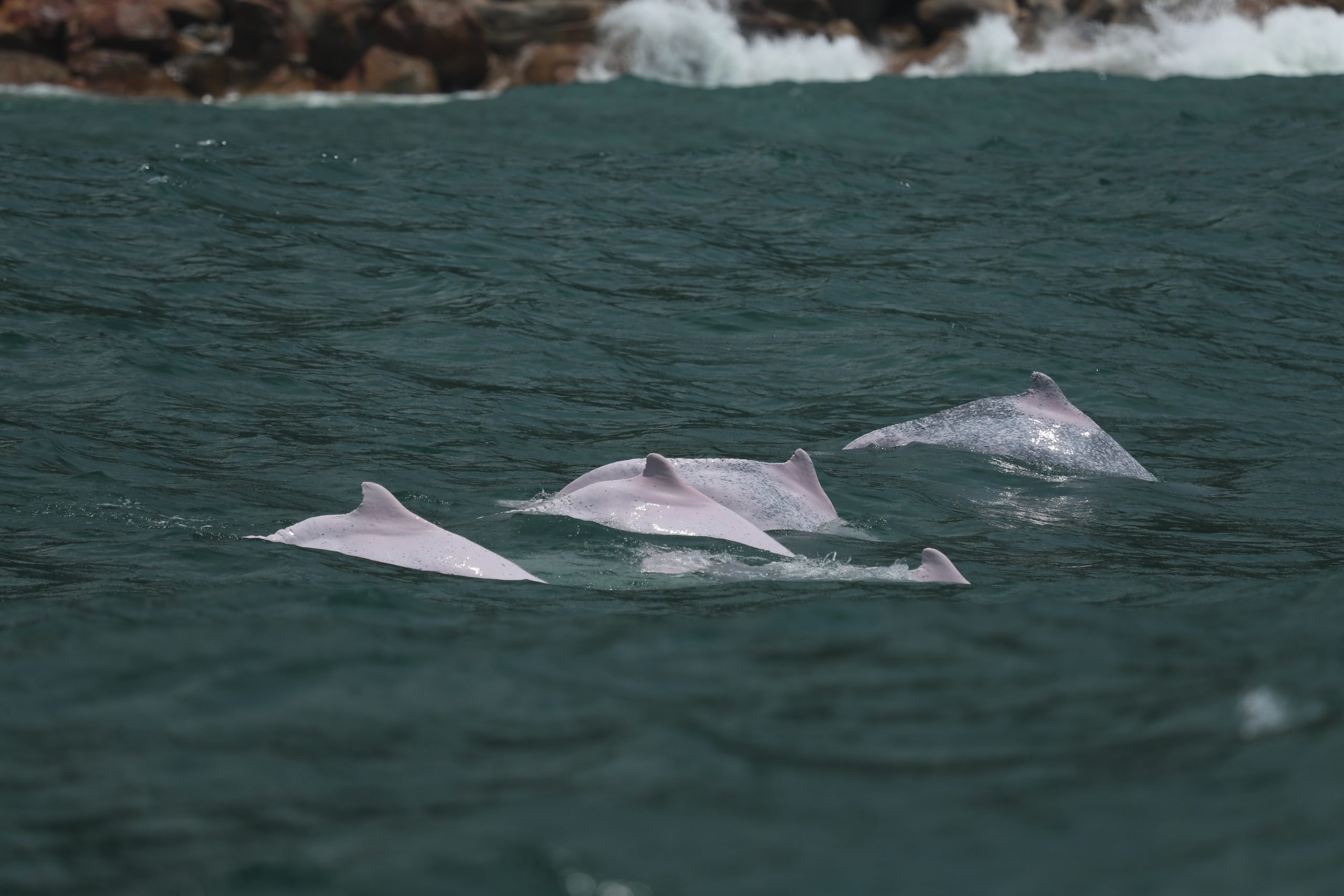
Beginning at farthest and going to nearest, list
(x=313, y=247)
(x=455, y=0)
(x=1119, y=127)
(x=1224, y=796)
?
(x=455, y=0)
(x=1119, y=127)
(x=313, y=247)
(x=1224, y=796)

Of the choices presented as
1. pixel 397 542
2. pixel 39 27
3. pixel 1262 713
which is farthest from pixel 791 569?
pixel 39 27

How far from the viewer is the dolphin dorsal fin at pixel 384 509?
783cm

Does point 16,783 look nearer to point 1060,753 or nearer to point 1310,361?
point 1060,753

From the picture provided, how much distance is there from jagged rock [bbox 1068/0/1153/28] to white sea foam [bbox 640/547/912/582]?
28.6 metres

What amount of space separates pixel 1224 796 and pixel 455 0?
94.5 feet

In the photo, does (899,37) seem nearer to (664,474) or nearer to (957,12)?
(957,12)

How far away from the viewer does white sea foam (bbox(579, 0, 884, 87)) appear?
31469mm

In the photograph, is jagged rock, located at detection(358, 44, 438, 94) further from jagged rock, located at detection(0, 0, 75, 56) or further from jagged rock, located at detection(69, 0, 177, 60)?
jagged rock, located at detection(0, 0, 75, 56)

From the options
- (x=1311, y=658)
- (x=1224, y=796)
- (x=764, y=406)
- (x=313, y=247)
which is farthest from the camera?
(x=313, y=247)

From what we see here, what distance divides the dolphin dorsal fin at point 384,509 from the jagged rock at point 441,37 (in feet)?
78.4

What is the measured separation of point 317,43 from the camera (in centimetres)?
3020

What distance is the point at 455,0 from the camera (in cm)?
3091

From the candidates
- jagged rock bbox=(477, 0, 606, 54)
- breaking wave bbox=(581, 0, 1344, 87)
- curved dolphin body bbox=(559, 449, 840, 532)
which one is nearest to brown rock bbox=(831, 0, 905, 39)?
breaking wave bbox=(581, 0, 1344, 87)

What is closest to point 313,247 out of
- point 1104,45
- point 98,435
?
point 98,435
